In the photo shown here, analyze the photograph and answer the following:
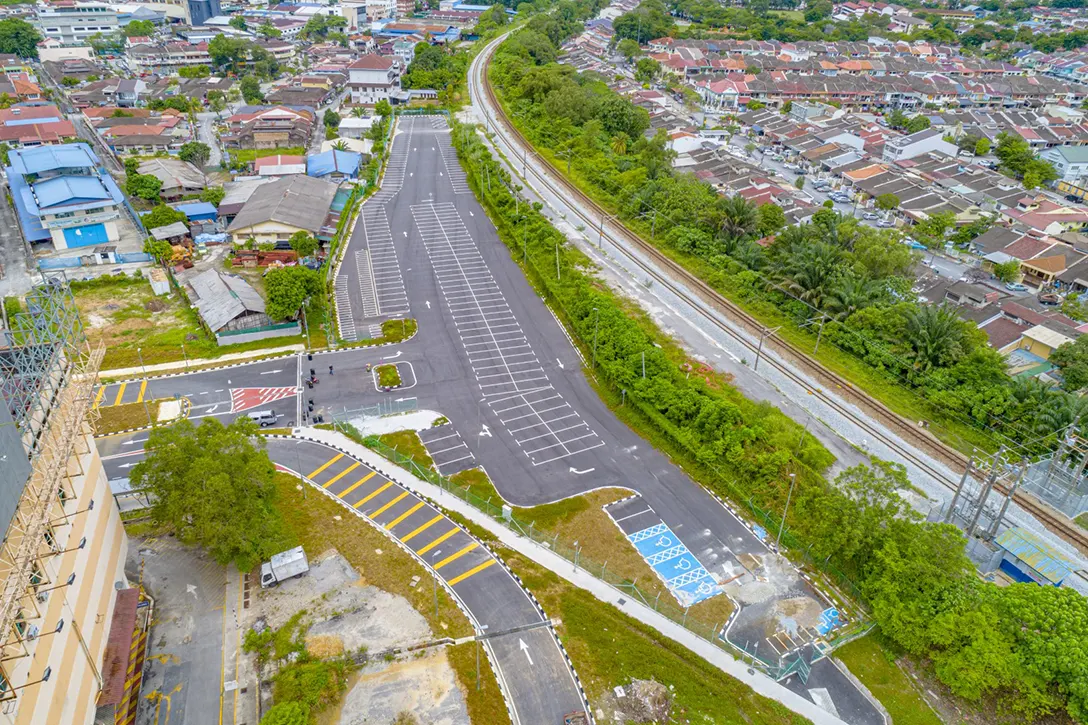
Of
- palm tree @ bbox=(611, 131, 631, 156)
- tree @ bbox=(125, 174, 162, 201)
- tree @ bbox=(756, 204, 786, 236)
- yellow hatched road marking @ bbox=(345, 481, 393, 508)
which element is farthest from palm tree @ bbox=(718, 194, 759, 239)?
tree @ bbox=(125, 174, 162, 201)

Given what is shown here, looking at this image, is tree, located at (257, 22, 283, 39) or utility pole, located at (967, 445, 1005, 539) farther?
tree, located at (257, 22, 283, 39)

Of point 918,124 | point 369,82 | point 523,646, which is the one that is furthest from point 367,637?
point 918,124

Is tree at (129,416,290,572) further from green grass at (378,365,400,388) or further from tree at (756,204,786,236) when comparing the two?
tree at (756,204,786,236)

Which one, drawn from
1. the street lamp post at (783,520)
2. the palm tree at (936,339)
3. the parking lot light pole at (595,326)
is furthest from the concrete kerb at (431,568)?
the palm tree at (936,339)

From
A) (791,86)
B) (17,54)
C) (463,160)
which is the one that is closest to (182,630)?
(463,160)

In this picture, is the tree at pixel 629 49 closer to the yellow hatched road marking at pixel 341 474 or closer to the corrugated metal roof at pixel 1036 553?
the yellow hatched road marking at pixel 341 474

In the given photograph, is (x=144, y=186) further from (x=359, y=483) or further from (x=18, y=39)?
(x=18, y=39)
